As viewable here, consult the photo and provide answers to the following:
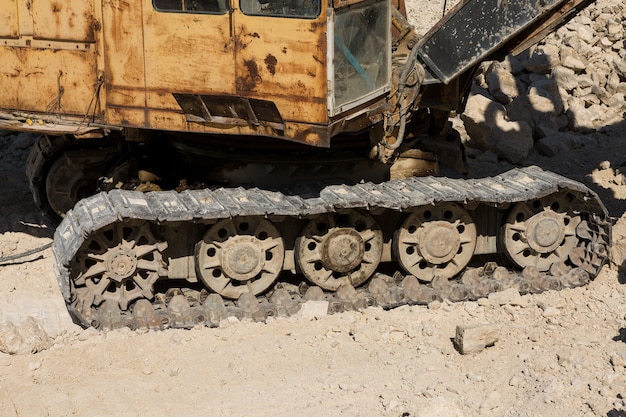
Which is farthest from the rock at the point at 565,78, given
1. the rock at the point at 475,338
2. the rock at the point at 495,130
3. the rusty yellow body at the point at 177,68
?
the rock at the point at 475,338

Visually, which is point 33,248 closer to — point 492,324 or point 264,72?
point 264,72

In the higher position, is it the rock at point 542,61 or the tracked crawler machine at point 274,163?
the rock at point 542,61

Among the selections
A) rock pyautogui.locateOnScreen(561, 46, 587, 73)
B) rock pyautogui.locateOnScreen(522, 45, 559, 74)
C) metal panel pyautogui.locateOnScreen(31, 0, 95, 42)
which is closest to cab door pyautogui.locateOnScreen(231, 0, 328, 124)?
metal panel pyautogui.locateOnScreen(31, 0, 95, 42)

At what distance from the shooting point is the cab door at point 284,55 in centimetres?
899

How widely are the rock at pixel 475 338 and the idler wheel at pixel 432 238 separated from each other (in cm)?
130

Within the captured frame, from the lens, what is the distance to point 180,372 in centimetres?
866

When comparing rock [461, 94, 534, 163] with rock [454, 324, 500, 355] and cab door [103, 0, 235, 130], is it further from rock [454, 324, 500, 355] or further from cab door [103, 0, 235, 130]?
cab door [103, 0, 235, 130]

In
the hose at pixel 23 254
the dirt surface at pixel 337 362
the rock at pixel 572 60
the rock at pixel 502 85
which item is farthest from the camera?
the rock at pixel 572 60

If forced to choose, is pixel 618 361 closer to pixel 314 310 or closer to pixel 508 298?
pixel 508 298

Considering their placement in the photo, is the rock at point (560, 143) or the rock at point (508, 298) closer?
the rock at point (508, 298)

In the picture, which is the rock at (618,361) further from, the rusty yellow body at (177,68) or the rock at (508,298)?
the rusty yellow body at (177,68)

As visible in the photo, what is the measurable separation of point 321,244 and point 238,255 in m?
0.76

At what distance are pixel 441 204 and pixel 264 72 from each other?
2084mm

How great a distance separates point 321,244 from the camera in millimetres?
9867
